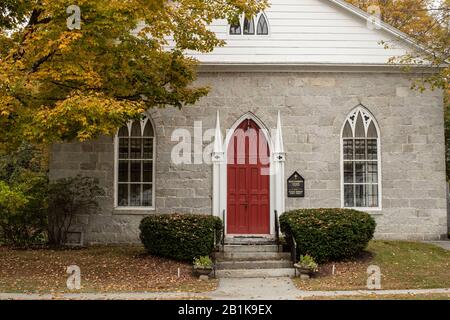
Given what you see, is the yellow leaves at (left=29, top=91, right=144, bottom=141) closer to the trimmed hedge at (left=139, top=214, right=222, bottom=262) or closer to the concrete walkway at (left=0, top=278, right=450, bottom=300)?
the concrete walkway at (left=0, top=278, right=450, bottom=300)

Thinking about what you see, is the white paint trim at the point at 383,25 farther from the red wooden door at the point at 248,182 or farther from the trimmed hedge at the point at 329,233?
the trimmed hedge at the point at 329,233

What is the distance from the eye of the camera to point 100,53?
1149cm

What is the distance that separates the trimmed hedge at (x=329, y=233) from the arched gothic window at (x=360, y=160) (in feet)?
8.83

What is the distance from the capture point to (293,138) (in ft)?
49.6

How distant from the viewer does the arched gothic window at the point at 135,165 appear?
599 inches

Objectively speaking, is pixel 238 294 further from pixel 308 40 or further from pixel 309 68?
pixel 308 40

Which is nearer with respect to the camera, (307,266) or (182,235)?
(307,266)

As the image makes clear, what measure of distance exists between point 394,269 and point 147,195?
6.98 meters

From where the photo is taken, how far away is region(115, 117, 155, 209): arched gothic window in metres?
15.2

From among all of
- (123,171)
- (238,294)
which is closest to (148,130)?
(123,171)

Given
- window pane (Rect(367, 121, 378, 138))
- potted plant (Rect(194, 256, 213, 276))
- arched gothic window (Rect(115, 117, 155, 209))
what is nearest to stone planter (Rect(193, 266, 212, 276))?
potted plant (Rect(194, 256, 213, 276))

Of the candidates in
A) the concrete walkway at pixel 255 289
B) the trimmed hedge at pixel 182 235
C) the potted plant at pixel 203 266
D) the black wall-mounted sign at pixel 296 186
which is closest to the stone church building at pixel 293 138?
the black wall-mounted sign at pixel 296 186

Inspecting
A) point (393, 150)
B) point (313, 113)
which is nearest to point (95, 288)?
point (313, 113)

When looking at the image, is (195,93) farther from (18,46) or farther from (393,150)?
(393,150)
